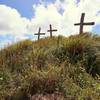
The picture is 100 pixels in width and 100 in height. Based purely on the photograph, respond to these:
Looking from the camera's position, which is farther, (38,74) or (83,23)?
(83,23)

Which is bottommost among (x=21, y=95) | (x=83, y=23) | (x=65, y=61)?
(x=21, y=95)

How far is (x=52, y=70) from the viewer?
32.6ft

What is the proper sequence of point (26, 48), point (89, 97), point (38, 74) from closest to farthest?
point (89, 97), point (38, 74), point (26, 48)

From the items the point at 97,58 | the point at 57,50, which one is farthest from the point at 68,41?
the point at 97,58

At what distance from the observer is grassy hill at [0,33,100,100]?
922cm

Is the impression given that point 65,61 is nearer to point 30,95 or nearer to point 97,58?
point 97,58

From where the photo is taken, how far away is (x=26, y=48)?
1378 cm

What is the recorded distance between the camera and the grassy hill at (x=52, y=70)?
9.22m

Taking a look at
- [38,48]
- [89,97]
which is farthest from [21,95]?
[38,48]

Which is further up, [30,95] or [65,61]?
[65,61]

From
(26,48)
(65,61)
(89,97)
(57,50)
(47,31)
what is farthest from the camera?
(47,31)

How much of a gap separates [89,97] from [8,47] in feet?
19.1

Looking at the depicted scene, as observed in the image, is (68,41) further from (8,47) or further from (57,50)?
(8,47)

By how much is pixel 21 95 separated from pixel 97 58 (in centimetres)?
340
